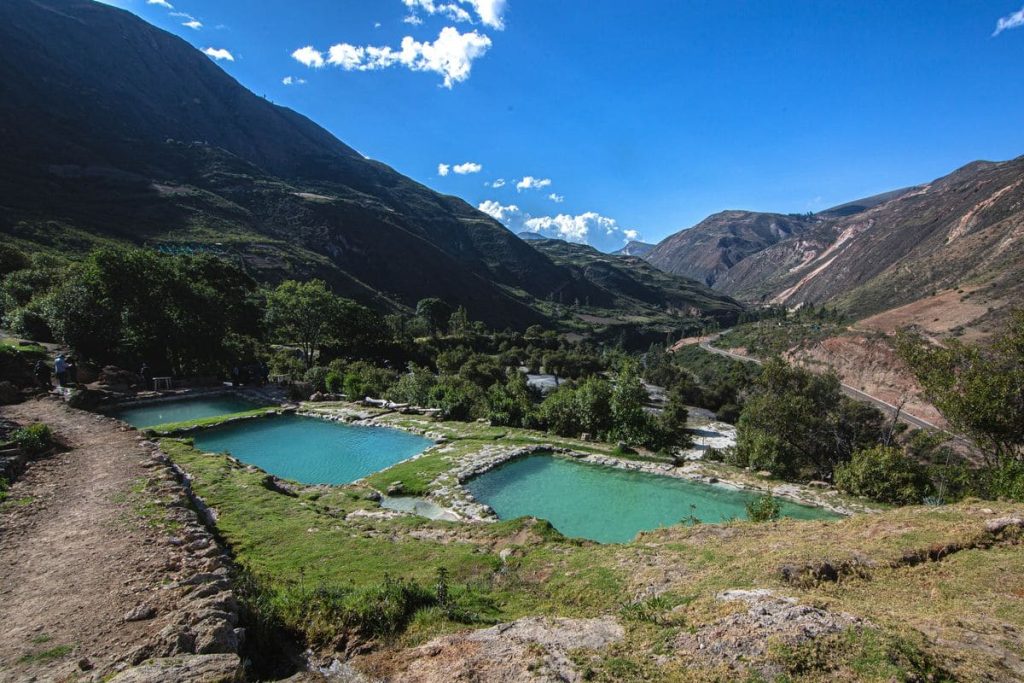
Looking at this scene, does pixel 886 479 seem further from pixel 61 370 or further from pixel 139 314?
pixel 139 314

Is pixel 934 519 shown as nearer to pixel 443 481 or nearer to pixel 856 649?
pixel 856 649

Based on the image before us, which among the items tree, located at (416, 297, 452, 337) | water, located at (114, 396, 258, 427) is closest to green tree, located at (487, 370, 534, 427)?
water, located at (114, 396, 258, 427)

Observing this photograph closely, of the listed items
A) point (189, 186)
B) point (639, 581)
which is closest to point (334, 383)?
point (639, 581)

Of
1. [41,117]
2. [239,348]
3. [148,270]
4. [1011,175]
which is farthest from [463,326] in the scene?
[1011,175]

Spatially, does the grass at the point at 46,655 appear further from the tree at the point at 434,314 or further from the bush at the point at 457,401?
the tree at the point at 434,314

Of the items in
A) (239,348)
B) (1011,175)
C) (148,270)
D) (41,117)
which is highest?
(41,117)

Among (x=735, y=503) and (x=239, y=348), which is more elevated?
(x=239, y=348)
